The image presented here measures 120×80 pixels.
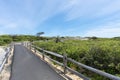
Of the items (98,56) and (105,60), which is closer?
(105,60)

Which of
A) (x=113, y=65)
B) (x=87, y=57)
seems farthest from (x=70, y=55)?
(x=113, y=65)

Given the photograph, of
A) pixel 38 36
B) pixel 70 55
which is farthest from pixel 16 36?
pixel 70 55

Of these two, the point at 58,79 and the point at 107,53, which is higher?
the point at 107,53

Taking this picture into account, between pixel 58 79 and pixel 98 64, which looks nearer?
pixel 58 79

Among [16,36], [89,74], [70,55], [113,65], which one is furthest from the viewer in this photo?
[16,36]

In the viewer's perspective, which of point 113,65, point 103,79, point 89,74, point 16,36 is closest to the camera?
point 103,79

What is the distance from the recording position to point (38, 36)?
142 metres

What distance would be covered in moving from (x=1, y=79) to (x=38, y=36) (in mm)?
130850

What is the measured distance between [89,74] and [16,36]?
134 m

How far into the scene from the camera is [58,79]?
33.8ft

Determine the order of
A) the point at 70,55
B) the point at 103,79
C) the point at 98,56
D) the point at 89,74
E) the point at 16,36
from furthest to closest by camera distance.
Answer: the point at 16,36 < the point at 70,55 < the point at 98,56 < the point at 89,74 < the point at 103,79

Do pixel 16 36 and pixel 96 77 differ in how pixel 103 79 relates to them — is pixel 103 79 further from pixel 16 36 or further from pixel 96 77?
pixel 16 36

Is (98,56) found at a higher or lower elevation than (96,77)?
higher

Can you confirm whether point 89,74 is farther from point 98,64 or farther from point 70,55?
point 70,55
